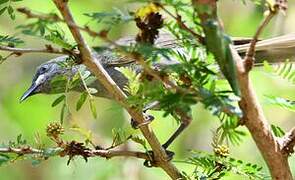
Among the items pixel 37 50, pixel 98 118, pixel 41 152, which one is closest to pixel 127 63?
pixel 41 152

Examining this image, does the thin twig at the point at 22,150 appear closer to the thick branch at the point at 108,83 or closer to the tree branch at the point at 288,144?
the thick branch at the point at 108,83

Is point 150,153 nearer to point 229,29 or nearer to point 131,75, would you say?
point 131,75

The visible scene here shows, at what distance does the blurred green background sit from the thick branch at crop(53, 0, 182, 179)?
1.46 metres

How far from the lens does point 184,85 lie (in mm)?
1141

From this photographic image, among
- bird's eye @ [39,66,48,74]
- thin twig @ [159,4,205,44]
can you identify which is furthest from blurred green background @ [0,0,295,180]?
thin twig @ [159,4,205,44]

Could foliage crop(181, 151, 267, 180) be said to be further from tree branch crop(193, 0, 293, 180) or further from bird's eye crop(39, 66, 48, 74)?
bird's eye crop(39, 66, 48, 74)

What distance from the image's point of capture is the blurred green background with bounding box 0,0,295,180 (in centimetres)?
315

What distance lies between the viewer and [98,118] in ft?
12.0

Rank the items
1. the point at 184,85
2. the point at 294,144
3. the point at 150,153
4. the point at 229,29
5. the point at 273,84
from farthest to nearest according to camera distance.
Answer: the point at 229,29
the point at 273,84
the point at 150,153
the point at 294,144
the point at 184,85

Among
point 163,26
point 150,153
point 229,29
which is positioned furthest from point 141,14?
point 229,29

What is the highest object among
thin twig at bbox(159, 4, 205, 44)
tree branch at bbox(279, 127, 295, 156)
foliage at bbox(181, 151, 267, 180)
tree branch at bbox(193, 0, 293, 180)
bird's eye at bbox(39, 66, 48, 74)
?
thin twig at bbox(159, 4, 205, 44)

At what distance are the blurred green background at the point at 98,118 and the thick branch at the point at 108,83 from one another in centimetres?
146

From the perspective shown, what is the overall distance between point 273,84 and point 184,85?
86.7 inches

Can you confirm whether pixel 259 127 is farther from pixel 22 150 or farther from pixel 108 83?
pixel 22 150
